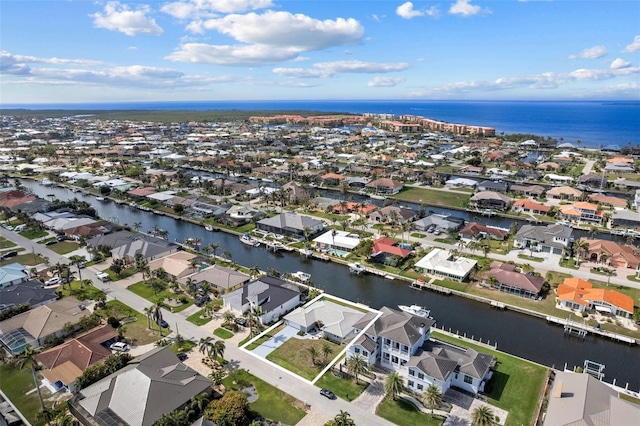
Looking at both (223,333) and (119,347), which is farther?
(223,333)

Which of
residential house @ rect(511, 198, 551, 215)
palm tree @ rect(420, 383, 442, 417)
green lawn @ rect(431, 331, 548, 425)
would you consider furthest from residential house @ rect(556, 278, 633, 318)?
residential house @ rect(511, 198, 551, 215)

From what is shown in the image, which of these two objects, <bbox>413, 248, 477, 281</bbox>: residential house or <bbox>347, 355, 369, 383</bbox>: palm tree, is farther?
<bbox>413, 248, 477, 281</bbox>: residential house

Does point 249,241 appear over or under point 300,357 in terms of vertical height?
over

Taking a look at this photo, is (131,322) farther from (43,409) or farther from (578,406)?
(578,406)

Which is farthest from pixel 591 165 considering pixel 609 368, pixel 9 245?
pixel 9 245

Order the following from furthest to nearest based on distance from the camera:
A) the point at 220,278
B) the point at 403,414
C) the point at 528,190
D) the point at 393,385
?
the point at 528,190 → the point at 220,278 → the point at 393,385 → the point at 403,414

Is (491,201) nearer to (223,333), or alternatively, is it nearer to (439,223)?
(439,223)

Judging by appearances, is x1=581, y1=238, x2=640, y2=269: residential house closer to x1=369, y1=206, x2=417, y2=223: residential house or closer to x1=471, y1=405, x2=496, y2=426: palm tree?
x1=369, y1=206, x2=417, y2=223: residential house

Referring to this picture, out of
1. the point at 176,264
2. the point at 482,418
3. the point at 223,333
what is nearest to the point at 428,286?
the point at 482,418
